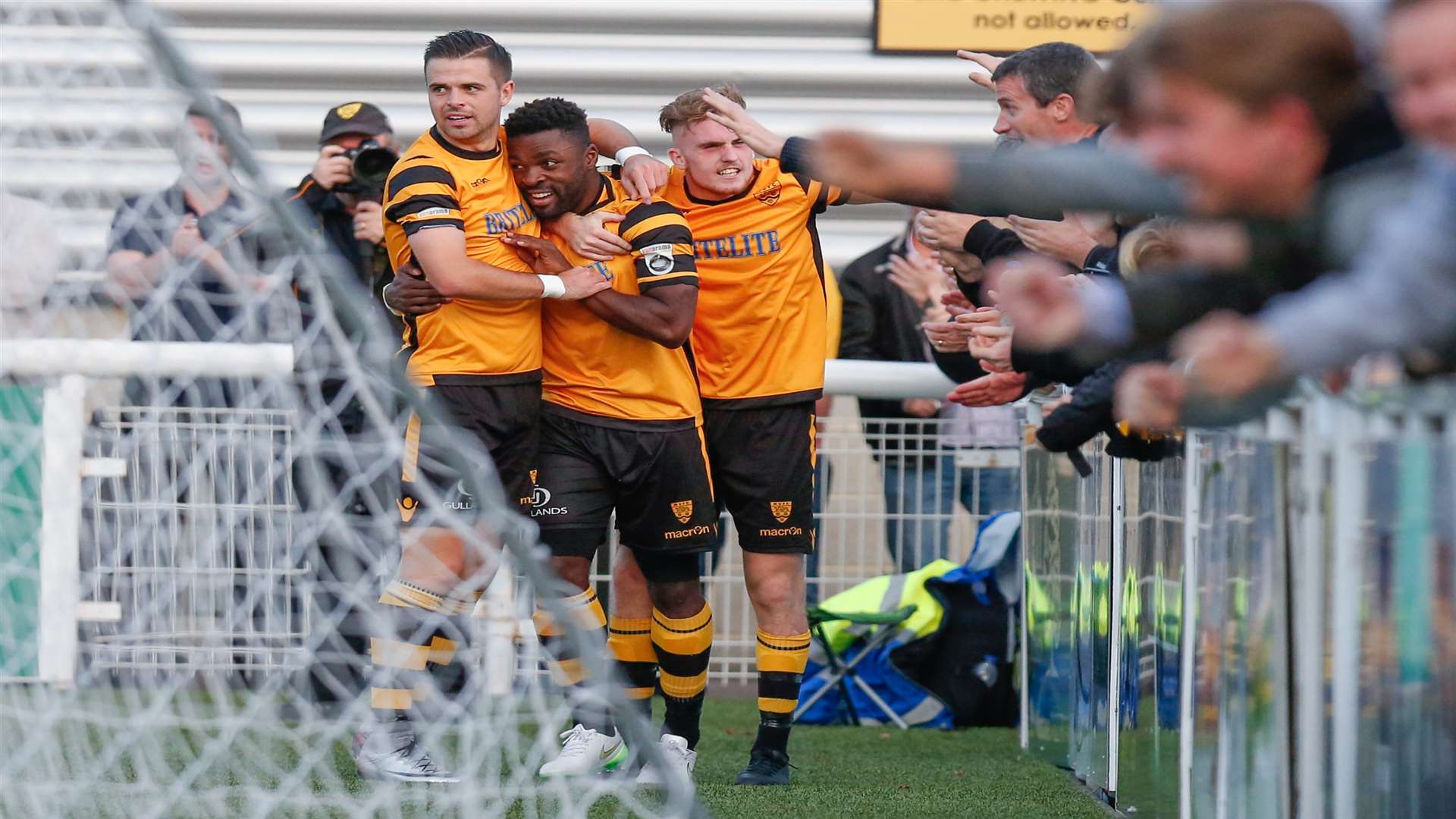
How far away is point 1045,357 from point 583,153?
4.85 feet

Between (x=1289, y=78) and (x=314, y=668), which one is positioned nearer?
(x=1289, y=78)

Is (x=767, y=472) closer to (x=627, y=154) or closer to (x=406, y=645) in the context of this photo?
(x=627, y=154)

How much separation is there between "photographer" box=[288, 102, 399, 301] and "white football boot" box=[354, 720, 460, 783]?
1.39 metres

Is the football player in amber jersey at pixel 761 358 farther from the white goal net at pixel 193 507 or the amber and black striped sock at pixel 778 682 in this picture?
the white goal net at pixel 193 507

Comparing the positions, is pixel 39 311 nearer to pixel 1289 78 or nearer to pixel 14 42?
pixel 14 42

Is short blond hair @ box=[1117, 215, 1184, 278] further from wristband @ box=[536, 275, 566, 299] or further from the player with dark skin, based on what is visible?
wristband @ box=[536, 275, 566, 299]

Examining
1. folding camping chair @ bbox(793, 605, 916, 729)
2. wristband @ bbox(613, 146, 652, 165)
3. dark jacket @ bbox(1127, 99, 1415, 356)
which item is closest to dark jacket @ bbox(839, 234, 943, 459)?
folding camping chair @ bbox(793, 605, 916, 729)

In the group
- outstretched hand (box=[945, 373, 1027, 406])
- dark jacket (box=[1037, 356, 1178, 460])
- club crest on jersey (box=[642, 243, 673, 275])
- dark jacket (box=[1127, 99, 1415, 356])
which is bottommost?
dark jacket (box=[1037, 356, 1178, 460])

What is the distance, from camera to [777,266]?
404cm

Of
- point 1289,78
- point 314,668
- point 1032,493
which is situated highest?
point 1289,78

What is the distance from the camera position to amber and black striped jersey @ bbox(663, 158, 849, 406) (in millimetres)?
4027

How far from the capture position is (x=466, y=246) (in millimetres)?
3764

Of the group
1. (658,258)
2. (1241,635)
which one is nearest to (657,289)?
(658,258)

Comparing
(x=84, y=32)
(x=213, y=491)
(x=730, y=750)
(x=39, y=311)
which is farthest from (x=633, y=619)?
(x=84, y=32)
